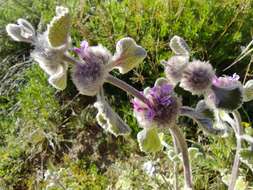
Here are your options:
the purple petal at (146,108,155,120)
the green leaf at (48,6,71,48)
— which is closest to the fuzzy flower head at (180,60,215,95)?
the purple petal at (146,108,155,120)

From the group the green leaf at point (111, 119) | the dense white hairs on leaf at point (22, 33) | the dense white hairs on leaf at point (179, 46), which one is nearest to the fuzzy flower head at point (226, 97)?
the dense white hairs on leaf at point (179, 46)

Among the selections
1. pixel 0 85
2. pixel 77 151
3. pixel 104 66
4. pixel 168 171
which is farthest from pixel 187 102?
pixel 104 66

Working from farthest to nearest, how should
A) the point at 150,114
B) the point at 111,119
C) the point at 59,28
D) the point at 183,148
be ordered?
the point at 183,148, the point at 150,114, the point at 111,119, the point at 59,28

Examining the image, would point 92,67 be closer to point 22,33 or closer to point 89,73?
point 89,73

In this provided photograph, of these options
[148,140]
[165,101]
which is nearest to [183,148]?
[148,140]

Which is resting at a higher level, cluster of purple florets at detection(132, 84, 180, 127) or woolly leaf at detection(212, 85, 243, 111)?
woolly leaf at detection(212, 85, 243, 111)

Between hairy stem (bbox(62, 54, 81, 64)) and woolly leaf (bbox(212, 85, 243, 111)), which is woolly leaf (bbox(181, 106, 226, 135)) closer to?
woolly leaf (bbox(212, 85, 243, 111))

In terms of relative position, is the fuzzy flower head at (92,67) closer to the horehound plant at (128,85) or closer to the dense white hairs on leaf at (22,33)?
the horehound plant at (128,85)
